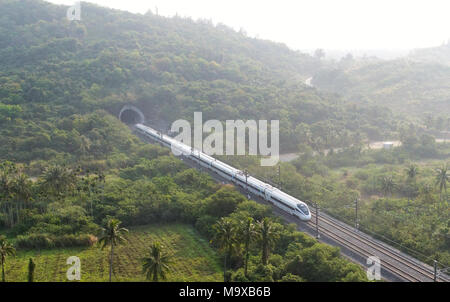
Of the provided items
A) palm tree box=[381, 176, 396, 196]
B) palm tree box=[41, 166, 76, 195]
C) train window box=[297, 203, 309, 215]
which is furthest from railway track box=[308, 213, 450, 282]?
palm tree box=[41, 166, 76, 195]

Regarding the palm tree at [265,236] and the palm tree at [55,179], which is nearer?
the palm tree at [265,236]

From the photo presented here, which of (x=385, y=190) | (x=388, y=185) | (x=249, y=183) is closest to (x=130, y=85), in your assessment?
(x=249, y=183)

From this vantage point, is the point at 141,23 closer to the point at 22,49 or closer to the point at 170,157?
the point at 22,49

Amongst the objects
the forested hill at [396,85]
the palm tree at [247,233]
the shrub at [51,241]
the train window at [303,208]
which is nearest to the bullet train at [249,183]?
the train window at [303,208]

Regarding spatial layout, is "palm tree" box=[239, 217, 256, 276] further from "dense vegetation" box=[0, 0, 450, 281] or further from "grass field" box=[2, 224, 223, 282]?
"grass field" box=[2, 224, 223, 282]

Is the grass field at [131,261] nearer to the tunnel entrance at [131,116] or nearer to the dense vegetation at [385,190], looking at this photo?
the dense vegetation at [385,190]

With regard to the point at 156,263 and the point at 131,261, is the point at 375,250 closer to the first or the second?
the point at 156,263
